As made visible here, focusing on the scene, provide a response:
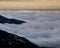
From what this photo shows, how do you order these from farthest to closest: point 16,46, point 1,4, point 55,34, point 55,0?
point 55,0
point 1,4
point 55,34
point 16,46

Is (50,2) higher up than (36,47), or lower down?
higher up

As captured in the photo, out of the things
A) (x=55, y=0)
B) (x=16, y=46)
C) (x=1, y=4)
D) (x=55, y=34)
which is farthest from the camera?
(x=55, y=0)

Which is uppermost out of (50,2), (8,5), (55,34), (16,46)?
(50,2)

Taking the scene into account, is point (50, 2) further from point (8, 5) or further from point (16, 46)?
point (16, 46)

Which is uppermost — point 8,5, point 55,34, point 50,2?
point 50,2

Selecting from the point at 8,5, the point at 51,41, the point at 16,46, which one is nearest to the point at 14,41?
the point at 16,46

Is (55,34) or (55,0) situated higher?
(55,0)

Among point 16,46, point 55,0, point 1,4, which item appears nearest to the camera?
point 16,46

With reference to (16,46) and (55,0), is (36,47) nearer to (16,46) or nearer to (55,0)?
(16,46)

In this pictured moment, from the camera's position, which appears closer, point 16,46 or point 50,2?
point 16,46

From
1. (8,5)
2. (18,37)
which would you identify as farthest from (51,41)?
(8,5)
